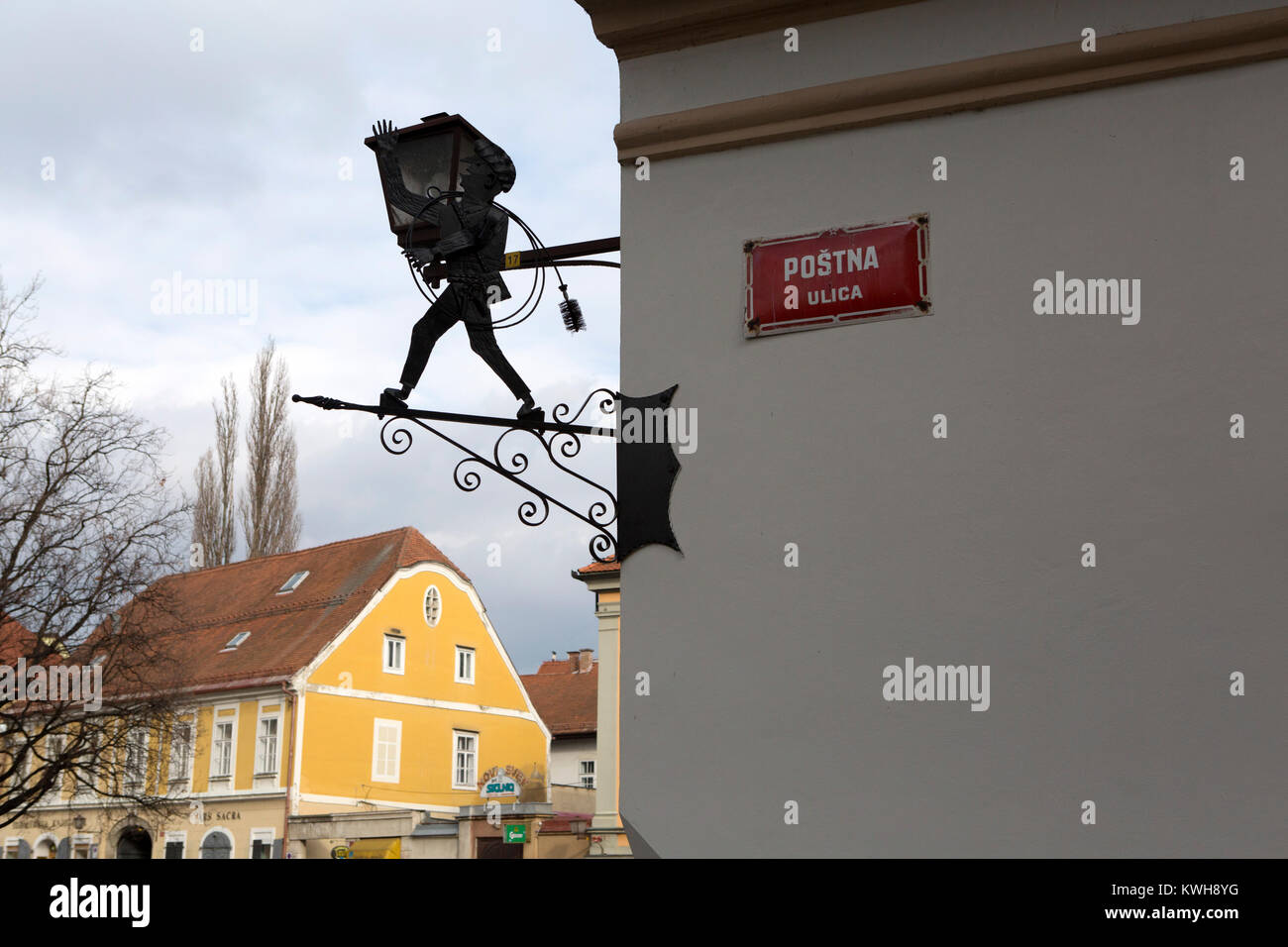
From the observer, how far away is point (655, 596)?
4.26 meters

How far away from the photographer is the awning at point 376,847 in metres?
28.7

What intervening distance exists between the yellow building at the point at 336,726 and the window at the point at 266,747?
0.03 meters

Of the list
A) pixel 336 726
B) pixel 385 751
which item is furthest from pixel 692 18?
pixel 385 751

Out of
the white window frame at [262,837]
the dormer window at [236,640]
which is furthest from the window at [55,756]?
the dormer window at [236,640]

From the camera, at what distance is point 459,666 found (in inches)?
1423

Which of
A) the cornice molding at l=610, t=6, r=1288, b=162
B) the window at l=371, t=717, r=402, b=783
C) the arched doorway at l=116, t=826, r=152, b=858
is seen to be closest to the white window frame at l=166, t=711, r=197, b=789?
the arched doorway at l=116, t=826, r=152, b=858

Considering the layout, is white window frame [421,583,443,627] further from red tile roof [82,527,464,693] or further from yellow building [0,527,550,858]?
red tile roof [82,527,464,693]

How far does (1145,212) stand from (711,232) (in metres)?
1.39

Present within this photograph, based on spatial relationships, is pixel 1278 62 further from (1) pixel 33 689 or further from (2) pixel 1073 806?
(1) pixel 33 689

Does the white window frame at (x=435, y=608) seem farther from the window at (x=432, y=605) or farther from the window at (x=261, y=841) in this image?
the window at (x=261, y=841)

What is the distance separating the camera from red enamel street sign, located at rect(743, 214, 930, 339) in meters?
4.11

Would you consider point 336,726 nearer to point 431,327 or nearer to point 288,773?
point 288,773
